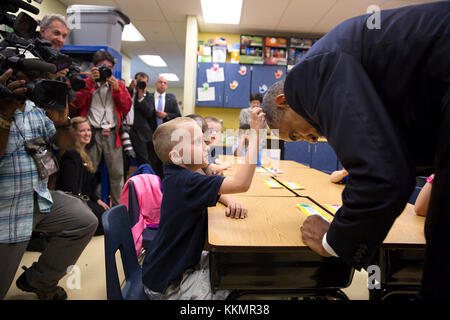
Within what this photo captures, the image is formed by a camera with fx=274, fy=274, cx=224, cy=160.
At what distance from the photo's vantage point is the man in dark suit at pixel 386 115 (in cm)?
49

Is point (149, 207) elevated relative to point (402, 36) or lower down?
lower down

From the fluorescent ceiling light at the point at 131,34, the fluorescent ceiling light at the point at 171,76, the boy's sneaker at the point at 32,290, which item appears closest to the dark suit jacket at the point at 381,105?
the boy's sneaker at the point at 32,290

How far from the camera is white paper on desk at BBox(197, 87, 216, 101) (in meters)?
4.97

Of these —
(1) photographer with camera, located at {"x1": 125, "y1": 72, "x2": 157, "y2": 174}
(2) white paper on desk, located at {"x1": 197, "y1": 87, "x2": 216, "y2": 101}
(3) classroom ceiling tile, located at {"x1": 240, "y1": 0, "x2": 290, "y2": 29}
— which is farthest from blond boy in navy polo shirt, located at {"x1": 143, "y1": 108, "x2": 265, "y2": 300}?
(2) white paper on desk, located at {"x1": 197, "y1": 87, "x2": 216, "y2": 101}

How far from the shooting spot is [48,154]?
1.50 meters

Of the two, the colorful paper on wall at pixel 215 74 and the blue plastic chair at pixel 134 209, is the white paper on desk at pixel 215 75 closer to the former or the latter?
the colorful paper on wall at pixel 215 74

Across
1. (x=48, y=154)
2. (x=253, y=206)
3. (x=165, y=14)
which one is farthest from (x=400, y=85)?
(x=165, y=14)

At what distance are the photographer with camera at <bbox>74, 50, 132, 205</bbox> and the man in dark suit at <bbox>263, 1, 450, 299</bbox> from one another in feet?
8.06

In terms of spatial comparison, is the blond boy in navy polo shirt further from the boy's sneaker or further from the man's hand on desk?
the boy's sneaker

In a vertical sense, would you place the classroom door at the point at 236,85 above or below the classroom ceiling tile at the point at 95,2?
below

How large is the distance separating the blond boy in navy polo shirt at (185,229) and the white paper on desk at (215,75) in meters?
4.15

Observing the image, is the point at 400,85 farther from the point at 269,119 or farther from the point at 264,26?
the point at 264,26

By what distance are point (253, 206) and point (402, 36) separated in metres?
0.83
